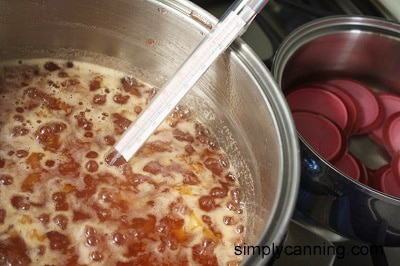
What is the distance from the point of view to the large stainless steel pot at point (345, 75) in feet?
3.79

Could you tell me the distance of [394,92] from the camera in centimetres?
162

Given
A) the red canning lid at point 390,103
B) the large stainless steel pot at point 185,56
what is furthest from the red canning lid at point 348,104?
the large stainless steel pot at point 185,56

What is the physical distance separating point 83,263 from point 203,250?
260 millimetres

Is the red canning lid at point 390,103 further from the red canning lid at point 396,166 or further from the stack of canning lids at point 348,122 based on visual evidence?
the red canning lid at point 396,166

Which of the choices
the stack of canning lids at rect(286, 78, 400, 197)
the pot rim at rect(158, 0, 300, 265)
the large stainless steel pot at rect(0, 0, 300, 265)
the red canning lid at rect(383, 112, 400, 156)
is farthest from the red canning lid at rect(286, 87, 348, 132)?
the pot rim at rect(158, 0, 300, 265)

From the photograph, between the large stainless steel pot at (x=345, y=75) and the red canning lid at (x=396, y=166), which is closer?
the large stainless steel pot at (x=345, y=75)

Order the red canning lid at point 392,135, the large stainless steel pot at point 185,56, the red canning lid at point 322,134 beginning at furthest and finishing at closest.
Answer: the red canning lid at point 392,135, the red canning lid at point 322,134, the large stainless steel pot at point 185,56

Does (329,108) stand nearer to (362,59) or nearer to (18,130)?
(362,59)

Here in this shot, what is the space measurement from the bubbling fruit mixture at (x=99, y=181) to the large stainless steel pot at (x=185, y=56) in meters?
0.05

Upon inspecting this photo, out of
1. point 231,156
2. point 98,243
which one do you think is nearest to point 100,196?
point 98,243

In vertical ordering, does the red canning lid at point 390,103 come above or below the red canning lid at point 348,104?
above

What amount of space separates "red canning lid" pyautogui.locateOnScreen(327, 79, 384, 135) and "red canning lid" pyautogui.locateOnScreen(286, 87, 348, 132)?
0.21 ft

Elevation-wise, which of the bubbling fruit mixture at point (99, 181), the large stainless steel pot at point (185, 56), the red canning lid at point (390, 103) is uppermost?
the red canning lid at point (390, 103)

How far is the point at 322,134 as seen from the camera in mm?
1414
